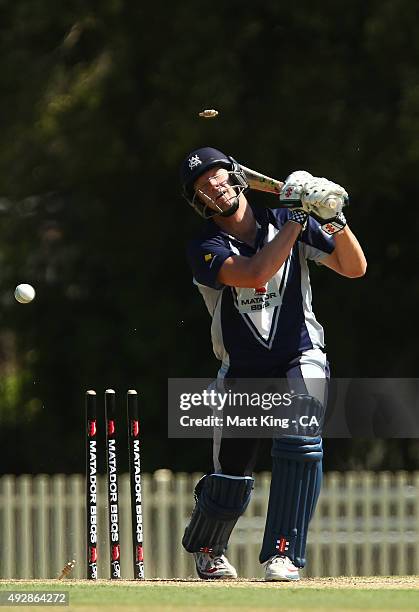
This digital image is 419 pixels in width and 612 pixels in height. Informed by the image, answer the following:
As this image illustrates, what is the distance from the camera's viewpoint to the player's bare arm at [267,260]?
607cm

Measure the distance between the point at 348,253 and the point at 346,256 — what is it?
0.06ft

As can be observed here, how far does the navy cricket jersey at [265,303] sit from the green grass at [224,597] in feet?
3.51

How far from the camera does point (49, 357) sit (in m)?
15.5

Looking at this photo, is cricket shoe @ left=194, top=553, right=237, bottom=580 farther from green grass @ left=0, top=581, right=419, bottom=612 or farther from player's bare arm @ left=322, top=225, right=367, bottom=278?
player's bare arm @ left=322, top=225, right=367, bottom=278

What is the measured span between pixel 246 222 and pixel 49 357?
30.5ft

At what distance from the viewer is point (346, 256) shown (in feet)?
21.4

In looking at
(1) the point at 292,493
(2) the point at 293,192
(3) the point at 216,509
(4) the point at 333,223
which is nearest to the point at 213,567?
(3) the point at 216,509

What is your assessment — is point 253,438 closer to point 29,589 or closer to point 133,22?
point 29,589

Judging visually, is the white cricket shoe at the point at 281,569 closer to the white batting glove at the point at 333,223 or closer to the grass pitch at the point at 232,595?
the grass pitch at the point at 232,595

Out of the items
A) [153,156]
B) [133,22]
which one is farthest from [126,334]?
[133,22]

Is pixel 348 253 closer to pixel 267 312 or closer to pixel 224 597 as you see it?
pixel 267 312

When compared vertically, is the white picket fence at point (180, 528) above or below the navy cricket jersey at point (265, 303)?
below

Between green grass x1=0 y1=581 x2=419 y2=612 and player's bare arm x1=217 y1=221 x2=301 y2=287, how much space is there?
1.33 m

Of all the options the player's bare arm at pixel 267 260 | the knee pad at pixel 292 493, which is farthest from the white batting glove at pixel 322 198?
the knee pad at pixel 292 493
